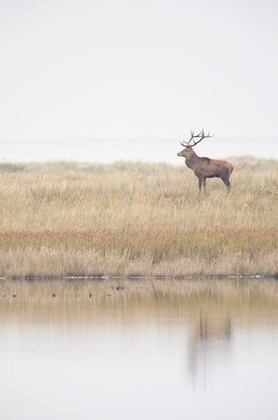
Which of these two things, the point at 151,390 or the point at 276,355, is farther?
the point at 276,355

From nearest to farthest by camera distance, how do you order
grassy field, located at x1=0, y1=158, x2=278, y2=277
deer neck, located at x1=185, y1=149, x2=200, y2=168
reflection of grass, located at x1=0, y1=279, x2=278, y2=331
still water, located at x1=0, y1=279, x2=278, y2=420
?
still water, located at x1=0, y1=279, x2=278, y2=420, reflection of grass, located at x1=0, y1=279, x2=278, y2=331, grassy field, located at x1=0, y1=158, x2=278, y2=277, deer neck, located at x1=185, y1=149, x2=200, y2=168

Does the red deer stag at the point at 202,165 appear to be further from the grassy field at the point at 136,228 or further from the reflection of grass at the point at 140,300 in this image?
the reflection of grass at the point at 140,300

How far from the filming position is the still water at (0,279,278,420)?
20.9ft

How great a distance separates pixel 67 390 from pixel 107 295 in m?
5.33

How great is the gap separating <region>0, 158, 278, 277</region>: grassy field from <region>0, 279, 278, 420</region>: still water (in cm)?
168

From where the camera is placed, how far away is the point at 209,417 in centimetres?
600

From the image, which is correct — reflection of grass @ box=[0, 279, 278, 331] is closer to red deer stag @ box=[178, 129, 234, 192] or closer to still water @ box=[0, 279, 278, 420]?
still water @ box=[0, 279, 278, 420]

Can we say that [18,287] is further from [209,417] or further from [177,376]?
[209,417]

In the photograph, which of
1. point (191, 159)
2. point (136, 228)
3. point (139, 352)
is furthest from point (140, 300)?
point (191, 159)

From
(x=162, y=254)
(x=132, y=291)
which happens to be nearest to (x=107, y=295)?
(x=132, y=291)

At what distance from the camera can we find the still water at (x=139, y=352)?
637 cm

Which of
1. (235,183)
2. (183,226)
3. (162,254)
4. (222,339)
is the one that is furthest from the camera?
(235,183)

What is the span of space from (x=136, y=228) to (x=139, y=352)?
940 cm

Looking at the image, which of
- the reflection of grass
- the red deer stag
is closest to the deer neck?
the red deer stag
